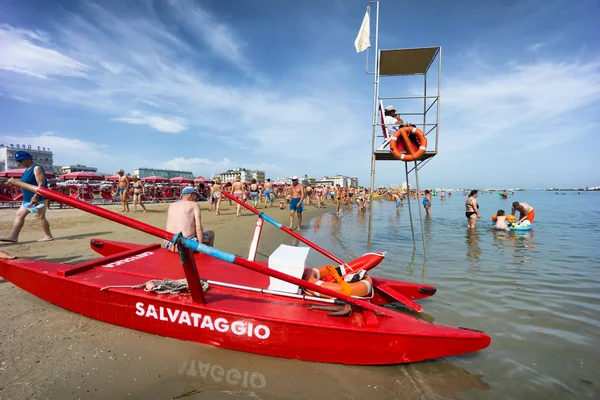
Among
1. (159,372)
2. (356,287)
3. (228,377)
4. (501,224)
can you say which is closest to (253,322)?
(228,377)

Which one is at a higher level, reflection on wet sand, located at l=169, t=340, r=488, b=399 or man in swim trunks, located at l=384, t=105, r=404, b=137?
man in swim trunks, located at l=384, t=105, r=404, b=137

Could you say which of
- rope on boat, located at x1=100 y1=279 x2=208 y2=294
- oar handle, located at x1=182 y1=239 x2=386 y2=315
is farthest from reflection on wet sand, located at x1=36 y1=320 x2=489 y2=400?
oar handle, located at x1=182 y1=239 x2=386 y2=315

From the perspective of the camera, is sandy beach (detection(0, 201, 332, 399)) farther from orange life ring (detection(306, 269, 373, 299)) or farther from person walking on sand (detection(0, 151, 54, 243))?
person walking on sand (detection(0, 151, 54, 243))

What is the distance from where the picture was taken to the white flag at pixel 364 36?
774 cm

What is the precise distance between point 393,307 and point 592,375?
2.06 meters

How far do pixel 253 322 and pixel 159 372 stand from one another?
92 centimetres

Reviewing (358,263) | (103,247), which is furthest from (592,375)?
(103,247)

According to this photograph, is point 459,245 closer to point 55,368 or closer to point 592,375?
point 592,375

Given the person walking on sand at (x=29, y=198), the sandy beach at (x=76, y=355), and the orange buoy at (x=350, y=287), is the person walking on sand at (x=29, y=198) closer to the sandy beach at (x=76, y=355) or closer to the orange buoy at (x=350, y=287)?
the sandy beach at (x=76, y=355)

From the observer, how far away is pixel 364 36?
7.84 metres

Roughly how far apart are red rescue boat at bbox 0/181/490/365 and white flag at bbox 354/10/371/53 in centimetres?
734

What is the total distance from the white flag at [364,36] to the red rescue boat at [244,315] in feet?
24.1

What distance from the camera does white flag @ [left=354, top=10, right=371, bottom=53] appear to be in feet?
25.4

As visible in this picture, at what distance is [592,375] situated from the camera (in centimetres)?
275
